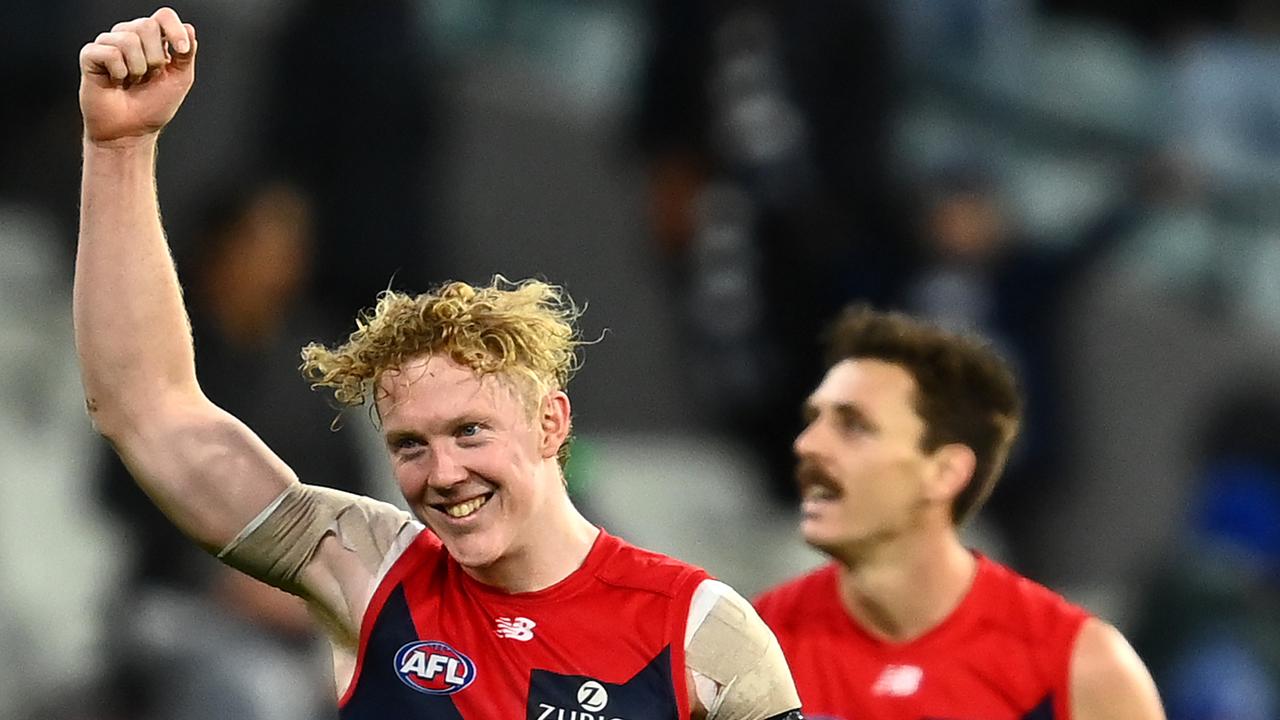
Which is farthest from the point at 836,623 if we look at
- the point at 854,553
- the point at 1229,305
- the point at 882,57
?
the point at 1229,305

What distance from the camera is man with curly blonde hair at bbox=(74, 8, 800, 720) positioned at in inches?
109

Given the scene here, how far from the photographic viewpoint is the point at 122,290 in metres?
2.76

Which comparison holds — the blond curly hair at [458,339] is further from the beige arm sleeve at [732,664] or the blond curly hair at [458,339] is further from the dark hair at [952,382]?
the dark hair at [952,382]

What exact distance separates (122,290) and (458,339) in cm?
47

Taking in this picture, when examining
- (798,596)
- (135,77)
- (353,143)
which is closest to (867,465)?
(798,596)

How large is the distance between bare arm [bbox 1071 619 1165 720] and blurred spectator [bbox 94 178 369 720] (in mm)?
2728

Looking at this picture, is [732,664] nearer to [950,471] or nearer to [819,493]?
[819,493]

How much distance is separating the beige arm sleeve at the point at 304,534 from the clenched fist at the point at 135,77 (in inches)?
22.4

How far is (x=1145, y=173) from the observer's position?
903 centimetres

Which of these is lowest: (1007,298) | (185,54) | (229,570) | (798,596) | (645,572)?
(229,570)

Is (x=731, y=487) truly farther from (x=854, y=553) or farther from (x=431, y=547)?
(x=431, y=547)

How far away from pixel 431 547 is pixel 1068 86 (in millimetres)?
6724

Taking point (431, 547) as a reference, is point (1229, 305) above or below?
below

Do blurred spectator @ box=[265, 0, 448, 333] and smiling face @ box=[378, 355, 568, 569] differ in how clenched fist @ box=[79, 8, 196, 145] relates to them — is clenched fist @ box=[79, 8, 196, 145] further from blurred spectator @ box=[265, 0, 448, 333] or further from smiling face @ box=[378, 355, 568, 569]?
blurred spectator @ box=[265, 0, 448, 333]
